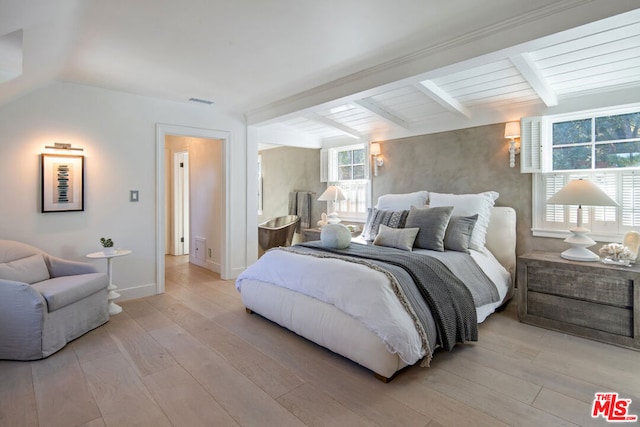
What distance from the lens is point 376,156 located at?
493cm

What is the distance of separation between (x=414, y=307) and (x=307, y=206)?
13.5 ft

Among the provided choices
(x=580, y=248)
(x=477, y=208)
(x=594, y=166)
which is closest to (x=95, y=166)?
(x=477, y=208)

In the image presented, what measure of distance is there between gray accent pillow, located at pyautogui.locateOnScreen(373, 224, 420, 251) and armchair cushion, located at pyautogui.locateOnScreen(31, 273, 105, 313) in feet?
8.58

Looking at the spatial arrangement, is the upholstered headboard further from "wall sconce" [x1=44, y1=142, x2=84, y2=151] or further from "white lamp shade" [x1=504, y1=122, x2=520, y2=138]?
"wall sconce" [x1=44, y1=142, x2=84, y2=151]

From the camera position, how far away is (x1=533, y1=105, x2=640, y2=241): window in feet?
9.91

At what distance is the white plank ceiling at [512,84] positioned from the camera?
244 centimetres

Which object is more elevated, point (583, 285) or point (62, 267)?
point (62, 267)

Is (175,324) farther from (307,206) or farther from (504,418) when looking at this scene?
(307,206)

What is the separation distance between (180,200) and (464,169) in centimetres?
497

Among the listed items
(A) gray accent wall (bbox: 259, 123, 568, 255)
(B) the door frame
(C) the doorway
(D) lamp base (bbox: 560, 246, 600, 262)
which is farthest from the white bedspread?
(C) the doorway

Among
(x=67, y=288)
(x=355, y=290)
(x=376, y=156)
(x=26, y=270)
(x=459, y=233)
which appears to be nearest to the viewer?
(x=355, y=290)

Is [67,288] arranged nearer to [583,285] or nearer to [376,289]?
[376,289]

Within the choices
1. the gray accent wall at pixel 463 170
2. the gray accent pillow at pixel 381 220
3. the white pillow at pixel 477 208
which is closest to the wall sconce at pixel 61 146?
the gray accent pillow at pixel 381 220

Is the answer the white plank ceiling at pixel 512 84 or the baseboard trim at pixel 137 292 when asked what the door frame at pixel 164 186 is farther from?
the white plank ceiling at pixel 512 84
